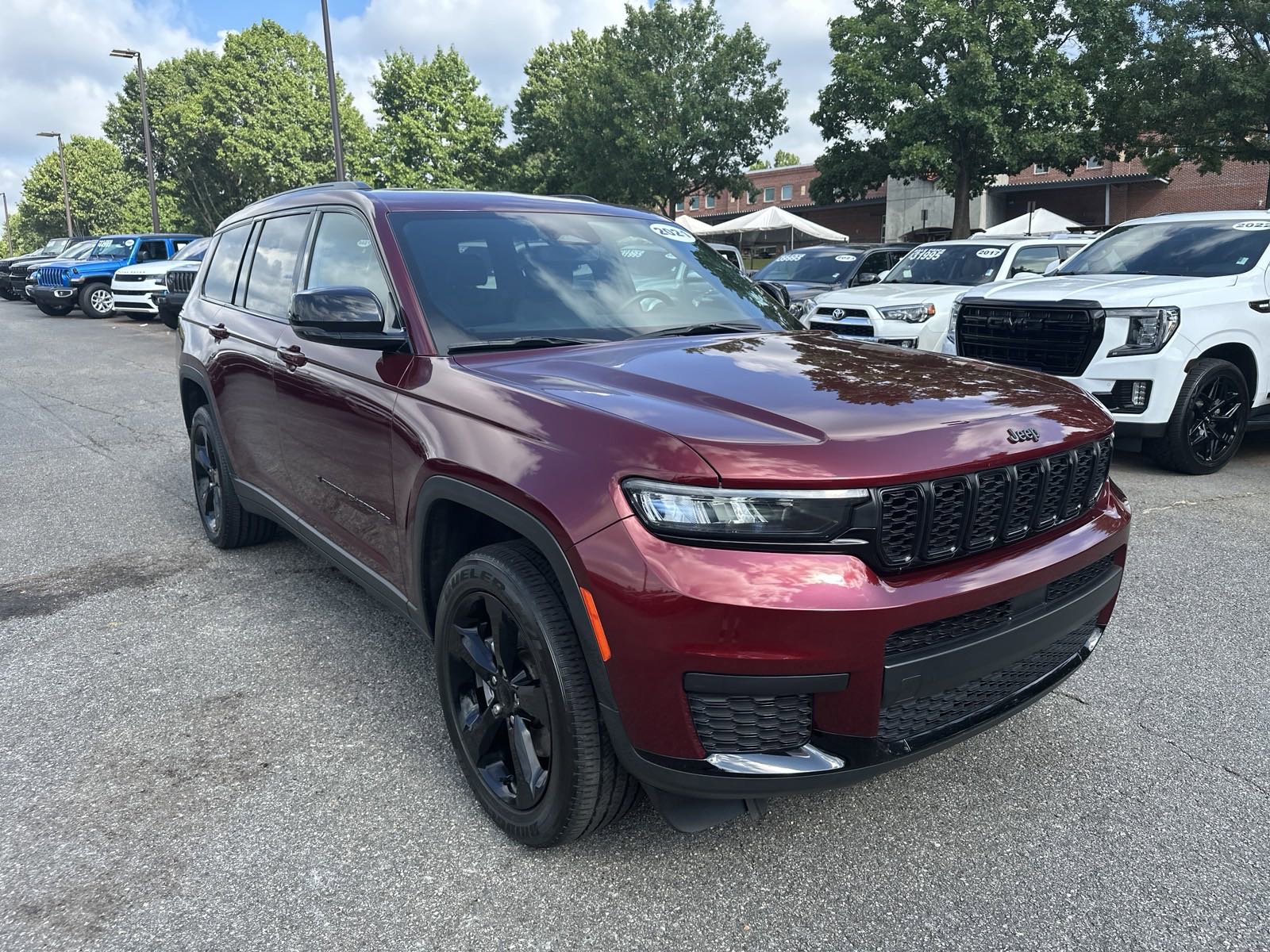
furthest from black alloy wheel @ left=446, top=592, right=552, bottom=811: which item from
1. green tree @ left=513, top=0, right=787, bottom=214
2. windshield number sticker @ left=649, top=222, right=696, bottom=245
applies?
green tree @ left=513, top=0, right=787, bottom=214

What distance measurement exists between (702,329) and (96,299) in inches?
945

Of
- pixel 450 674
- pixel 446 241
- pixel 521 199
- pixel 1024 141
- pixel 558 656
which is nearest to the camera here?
pixel 558 656

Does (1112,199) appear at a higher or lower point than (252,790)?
higher

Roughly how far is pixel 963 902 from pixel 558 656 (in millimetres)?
1147

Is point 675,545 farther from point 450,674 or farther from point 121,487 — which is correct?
point 121,487

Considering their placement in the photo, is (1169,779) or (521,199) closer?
(1169,779)

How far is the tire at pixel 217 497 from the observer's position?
188 inches

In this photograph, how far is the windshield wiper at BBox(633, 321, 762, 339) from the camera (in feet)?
10.5

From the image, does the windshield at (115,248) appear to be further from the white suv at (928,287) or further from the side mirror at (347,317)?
the side mirror at (347,317)

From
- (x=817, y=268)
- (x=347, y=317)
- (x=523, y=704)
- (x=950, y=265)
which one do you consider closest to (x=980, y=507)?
(x=523, y=704)

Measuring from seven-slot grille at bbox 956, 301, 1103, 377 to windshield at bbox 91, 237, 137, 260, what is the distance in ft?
71.0

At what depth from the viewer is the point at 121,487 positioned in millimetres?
6535

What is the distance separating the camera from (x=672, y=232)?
3967 mm

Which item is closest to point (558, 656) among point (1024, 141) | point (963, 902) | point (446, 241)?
point (963, 902)
